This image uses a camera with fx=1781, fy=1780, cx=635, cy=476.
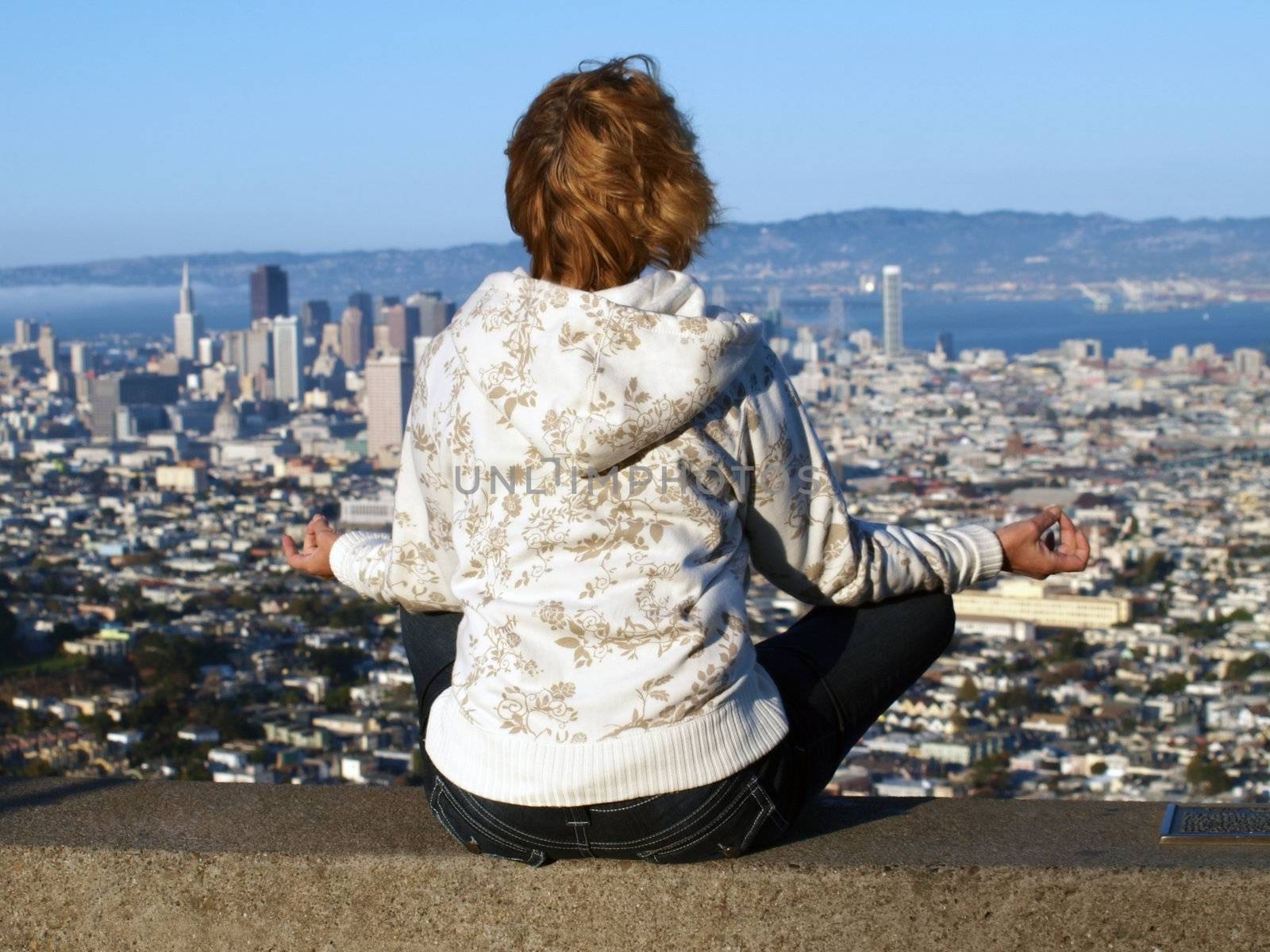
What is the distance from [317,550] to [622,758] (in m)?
0.54

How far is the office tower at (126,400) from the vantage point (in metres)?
30.2

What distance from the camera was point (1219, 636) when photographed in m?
11.8

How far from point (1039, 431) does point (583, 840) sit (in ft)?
87.8

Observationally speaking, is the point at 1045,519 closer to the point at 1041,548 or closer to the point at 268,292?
the point at 1041,548

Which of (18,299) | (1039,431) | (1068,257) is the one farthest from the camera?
(18,299)

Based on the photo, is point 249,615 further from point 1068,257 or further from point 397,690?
point 1068,257

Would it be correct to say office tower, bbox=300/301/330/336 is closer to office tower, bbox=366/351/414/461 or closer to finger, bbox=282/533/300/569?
office tower, bbox=366/351/414/461

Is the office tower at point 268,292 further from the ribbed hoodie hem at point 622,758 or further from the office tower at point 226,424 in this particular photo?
the ribbed hoodie hem at point 622,758

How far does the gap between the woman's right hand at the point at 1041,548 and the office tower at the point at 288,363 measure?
110 ft

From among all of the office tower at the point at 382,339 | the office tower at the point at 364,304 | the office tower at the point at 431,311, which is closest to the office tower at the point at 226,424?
the office tower at the point at 382,339

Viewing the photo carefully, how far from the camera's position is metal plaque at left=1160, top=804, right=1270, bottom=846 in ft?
5.22

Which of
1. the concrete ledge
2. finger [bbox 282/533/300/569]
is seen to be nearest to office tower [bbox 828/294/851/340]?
finger [bbox 282/533/300/569]

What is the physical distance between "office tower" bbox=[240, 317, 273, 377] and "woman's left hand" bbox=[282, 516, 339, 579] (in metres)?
34.9

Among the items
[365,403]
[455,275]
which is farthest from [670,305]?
[455,275]
